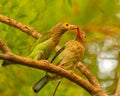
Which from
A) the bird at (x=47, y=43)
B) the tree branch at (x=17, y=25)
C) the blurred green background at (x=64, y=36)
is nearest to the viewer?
the bird at (x=47, y=43)

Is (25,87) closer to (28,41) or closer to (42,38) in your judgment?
(28,41)

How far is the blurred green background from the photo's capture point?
6.63ft

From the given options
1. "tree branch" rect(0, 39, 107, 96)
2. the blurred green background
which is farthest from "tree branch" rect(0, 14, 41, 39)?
"tree branch" rect(0, 39, 107, 96)

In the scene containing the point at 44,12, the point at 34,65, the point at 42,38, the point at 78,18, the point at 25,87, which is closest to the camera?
the point at 34,65

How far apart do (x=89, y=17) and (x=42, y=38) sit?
0.73m

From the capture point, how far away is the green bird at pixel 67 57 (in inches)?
65.6

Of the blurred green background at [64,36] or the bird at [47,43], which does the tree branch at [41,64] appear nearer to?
the bird at [47,43]

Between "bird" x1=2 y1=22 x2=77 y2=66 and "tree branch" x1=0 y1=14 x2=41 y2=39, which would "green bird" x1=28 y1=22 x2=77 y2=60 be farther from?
"tree branch" x1=0 y1=14 x2=41 y2=39

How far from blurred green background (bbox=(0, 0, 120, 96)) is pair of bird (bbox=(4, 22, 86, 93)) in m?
0.12

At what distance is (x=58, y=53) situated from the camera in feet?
5.63

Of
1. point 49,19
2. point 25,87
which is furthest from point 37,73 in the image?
point 49,19

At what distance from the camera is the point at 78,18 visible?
2.33 metres

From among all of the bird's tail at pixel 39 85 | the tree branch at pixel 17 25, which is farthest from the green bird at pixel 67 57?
the tree branch at pixel 17 25

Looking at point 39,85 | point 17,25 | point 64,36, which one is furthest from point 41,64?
point 64,36
